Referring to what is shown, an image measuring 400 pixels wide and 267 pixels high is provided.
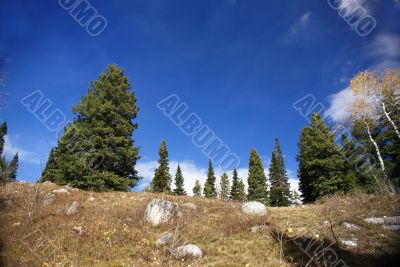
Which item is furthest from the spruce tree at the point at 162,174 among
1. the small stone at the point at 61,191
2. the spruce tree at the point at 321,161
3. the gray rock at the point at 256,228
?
the gray rock at the point at 256,228

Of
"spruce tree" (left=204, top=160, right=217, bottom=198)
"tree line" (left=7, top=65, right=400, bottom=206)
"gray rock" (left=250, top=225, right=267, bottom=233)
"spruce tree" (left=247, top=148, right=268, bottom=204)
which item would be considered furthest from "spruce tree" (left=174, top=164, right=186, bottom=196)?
"gray rock" (left=250, top=225, right=267, bottom=233)

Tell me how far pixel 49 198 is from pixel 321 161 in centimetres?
2836

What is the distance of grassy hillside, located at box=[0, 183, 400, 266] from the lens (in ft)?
31.7

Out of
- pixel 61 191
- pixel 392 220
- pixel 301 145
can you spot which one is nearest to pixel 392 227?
pixel 392 220

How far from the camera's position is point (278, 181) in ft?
172

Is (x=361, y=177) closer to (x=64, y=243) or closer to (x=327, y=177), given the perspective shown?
(x=327, y=177)

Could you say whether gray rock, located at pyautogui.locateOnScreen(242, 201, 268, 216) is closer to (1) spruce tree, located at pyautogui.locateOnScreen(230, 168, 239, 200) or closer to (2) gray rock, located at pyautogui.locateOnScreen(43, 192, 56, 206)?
(2) gray rock, located at pyautogui.locateOnScreen(43, 192, 56, 206)

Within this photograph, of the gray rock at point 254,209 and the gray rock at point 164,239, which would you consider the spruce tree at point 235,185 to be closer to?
the gray rock at point 254,209

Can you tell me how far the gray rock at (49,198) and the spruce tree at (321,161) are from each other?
2703 cm

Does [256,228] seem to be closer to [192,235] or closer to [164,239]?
[192,235]

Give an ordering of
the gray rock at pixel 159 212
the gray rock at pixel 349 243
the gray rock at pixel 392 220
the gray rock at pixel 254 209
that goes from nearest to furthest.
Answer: the gray rock at pixel 349 243 → the gray rock at pixel 392 220 → the gray rock at pixel 159 212 → the gray rock at pixel 254 209

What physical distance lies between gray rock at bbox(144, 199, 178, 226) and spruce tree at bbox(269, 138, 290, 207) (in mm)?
34267

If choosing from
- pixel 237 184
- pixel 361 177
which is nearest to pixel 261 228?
pixel 361 177

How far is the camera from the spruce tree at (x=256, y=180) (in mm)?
49000
